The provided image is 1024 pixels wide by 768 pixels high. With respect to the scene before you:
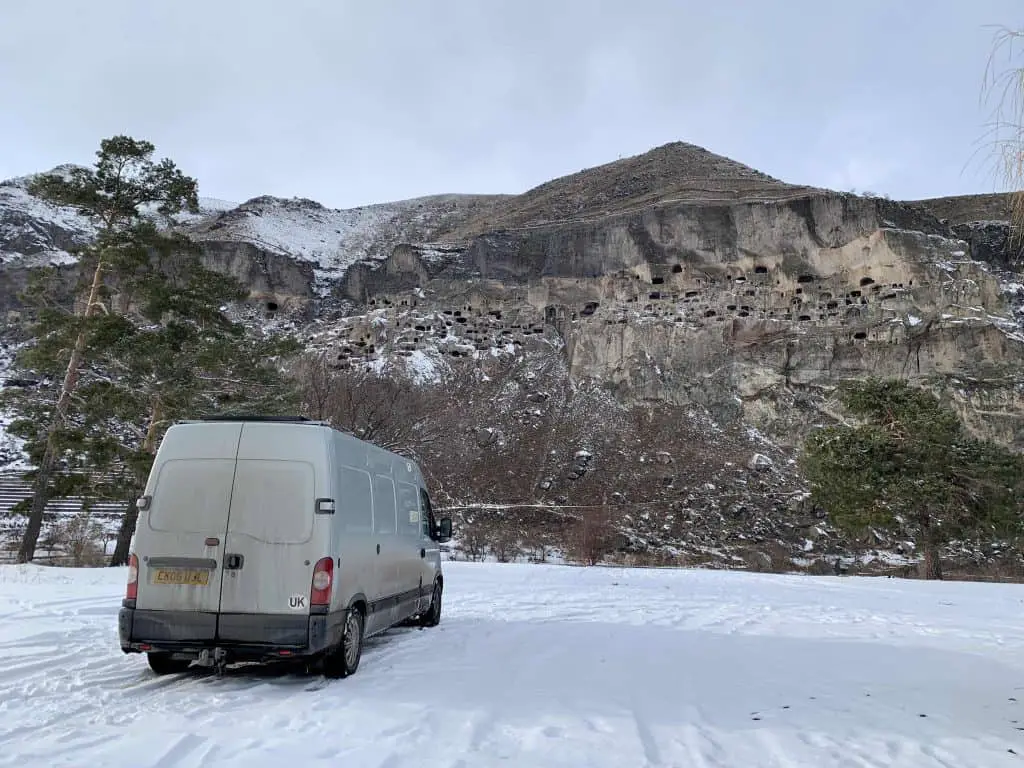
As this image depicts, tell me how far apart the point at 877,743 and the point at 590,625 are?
5.21 meters

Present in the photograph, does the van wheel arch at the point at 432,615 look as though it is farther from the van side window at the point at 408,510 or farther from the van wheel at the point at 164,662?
the van wheel at the point at 164,662

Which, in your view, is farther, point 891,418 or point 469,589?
point 891,418

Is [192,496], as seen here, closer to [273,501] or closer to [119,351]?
[273,501]

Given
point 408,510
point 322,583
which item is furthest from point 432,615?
point 322,583

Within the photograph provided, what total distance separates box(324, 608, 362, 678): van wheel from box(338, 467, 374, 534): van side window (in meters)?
0.78

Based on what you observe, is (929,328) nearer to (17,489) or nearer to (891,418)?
(891,418)

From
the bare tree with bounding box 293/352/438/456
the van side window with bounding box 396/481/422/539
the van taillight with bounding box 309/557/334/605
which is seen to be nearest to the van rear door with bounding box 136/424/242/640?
the van taillight with bounding box 309/557/334/605

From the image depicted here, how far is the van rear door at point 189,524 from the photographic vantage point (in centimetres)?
551

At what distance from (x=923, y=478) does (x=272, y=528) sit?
890 inches

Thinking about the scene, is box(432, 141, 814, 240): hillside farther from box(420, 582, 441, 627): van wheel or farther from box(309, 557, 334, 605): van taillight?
box(309, 557, 334, 605): van taillight

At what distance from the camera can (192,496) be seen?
574cm

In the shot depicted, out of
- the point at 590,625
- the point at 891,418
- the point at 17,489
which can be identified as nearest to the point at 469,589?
the point at 590,625

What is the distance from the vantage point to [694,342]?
1912 inches

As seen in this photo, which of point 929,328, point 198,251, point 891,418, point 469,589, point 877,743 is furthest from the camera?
point 929,328
